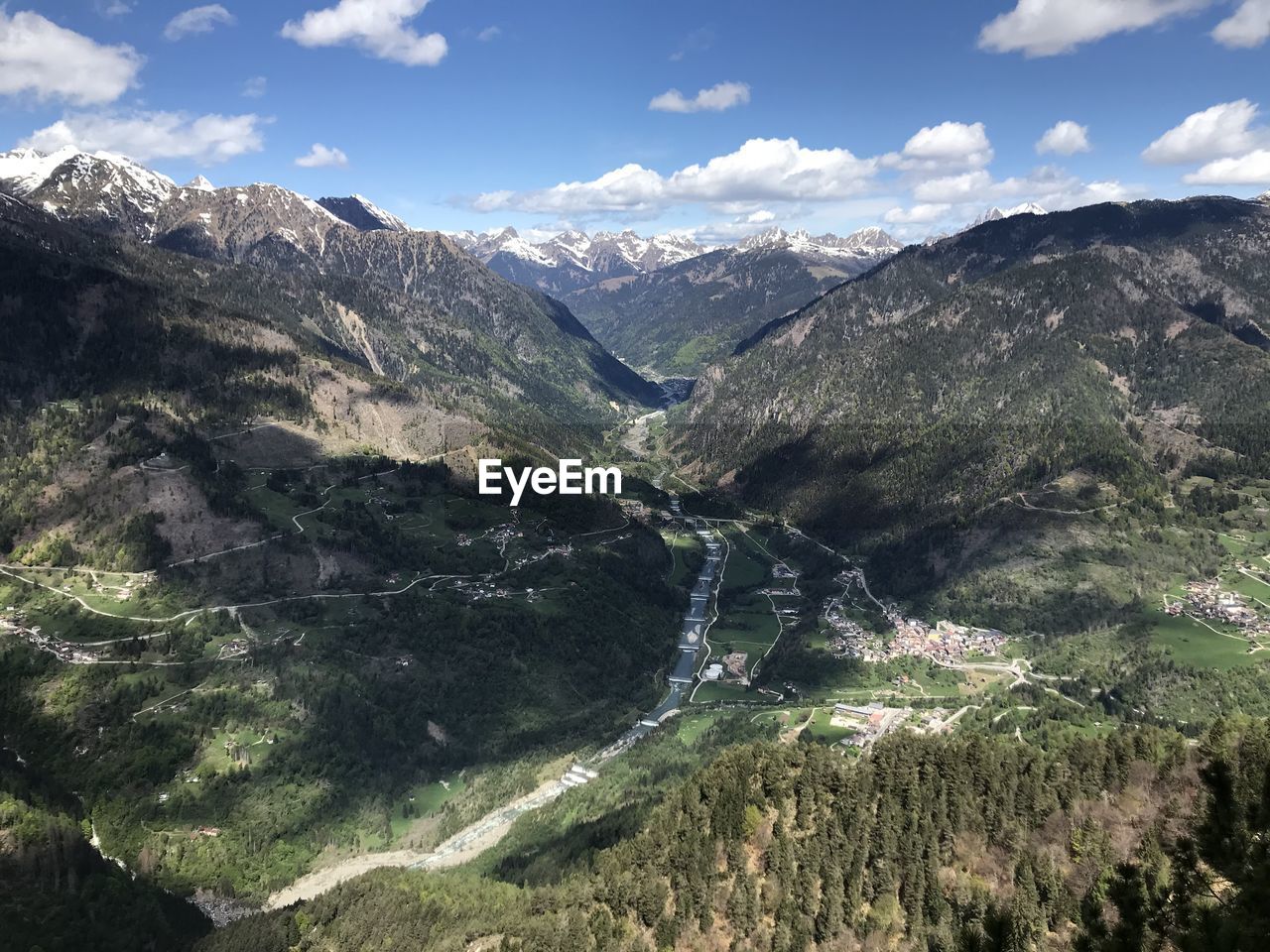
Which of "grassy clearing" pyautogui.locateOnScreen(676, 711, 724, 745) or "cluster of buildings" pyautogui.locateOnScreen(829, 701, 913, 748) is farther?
"grassy clearing" pyautogui.locateOnScreen(676, 711, 724, 745)

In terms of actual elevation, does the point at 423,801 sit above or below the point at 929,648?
below

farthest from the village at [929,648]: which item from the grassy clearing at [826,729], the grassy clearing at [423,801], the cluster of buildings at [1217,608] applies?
the grassy clearing at [423,801]

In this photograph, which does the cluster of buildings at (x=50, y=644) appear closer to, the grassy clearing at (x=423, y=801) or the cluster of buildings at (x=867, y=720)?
the grassy clearing at (x=423, y=801)

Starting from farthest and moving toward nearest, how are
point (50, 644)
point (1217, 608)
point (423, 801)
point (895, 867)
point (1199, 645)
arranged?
point (1217, 608)
point (1199, 645)
point (50, 644)
point (423, 801)
point (895, 867)

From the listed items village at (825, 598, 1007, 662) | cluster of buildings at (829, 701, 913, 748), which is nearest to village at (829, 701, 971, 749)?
cluster of buildings at (829, 701, 913, 748)

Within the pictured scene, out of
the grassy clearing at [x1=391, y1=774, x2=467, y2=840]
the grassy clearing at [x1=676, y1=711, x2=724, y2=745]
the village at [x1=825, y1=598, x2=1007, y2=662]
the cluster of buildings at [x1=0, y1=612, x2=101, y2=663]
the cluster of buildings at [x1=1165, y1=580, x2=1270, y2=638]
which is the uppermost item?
the cluster of buildings at [x1=0, y1=612, x2=101, y2=663]

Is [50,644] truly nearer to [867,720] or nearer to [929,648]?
[867,720]

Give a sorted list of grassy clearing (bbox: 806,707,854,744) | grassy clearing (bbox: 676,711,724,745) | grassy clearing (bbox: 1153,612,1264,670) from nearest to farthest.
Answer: grassy clearing (bbox: 806,707,854,744) < grassy clearing (bbox: 676,711,724,745) < grassy clearing (bbox: 1153,612,1264,670)

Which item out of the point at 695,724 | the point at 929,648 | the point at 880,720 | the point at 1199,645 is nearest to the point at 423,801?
the point at 695,724

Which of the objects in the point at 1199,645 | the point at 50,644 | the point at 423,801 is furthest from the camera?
the point at 1199,645

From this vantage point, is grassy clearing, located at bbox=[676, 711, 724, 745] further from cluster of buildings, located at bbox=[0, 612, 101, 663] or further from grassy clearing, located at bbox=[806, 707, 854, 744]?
Answer: cluster of buildings, located at bbox=[0, 612, 101, 663]

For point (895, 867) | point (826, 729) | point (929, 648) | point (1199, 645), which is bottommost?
point (929, 648)

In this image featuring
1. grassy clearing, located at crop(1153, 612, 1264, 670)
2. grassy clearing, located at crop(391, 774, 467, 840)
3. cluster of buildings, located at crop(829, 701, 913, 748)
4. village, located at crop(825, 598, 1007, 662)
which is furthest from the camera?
village, located at crop(825, 598, 1007, 662)
